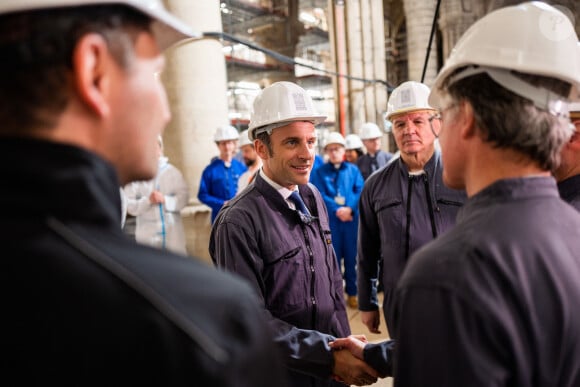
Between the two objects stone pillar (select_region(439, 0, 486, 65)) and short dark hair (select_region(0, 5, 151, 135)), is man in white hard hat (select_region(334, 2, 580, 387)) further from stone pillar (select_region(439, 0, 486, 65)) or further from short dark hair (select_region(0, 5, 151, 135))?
stone pillar (select_region(439, 0, 486, 65))

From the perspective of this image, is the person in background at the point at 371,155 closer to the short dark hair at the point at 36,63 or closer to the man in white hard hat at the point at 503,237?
the man in white hard hat at the point at 503,237

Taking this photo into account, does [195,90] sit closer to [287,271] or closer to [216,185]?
[216,185]

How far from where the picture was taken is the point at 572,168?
2.08 m

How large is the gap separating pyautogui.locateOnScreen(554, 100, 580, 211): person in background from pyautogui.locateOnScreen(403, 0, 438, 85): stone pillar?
12096mm

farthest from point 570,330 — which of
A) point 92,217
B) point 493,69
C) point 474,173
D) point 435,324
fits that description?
point 92,217

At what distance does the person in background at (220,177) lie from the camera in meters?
5.16

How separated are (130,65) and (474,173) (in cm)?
90

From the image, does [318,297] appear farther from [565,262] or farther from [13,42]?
[13,42]

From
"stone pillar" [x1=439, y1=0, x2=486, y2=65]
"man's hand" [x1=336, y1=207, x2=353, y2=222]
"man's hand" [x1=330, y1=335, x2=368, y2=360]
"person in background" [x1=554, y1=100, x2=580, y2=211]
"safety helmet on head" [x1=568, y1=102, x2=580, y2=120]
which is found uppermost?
"stone pillar" [x1=439, y1=0, x2=486, y2=65]

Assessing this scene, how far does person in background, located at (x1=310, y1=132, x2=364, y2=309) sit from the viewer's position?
5.92 meters

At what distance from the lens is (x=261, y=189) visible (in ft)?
7.23

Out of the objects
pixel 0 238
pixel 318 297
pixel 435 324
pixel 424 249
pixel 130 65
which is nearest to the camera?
pixel 0 238

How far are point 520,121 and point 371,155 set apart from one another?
21.2 feet

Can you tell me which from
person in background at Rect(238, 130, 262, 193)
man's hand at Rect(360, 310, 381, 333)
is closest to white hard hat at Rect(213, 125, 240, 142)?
person in background at Rect(238, 130, 262, 193)
